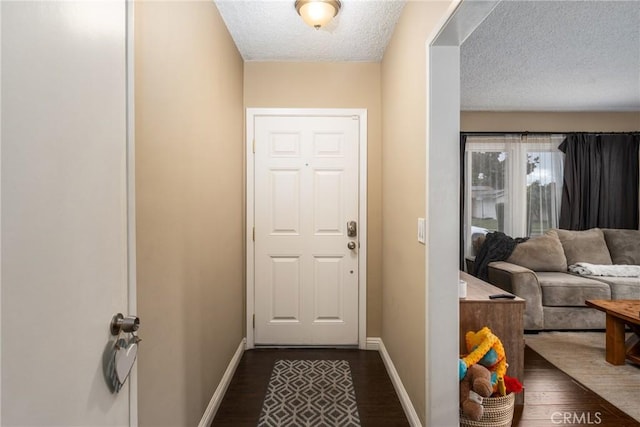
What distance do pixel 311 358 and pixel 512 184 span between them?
141 inches

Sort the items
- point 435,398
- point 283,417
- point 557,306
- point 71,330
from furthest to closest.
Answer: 1. point 557,306
2. point 283,417
3. point 435,398
4. point 71,330

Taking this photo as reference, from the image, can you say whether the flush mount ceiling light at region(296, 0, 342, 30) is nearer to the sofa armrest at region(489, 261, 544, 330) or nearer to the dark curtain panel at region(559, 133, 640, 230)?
the sofa armrest at region(489, 261, 544, 330)

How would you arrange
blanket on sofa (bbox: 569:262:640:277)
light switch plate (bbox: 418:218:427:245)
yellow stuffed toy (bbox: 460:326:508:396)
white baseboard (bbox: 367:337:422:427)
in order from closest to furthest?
light switch plate (bbox: 418:218:427:245) < yellow stuffed toy (bbox: 460:326:508:396) < white baseboard (bbox: 367:337:422:427) < blanket on sofa (bbox: 569:262:640:277)

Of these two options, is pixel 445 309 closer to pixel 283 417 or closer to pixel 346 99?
pixel 283 417

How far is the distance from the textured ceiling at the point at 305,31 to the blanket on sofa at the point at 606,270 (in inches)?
121

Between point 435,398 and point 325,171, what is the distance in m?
1.89

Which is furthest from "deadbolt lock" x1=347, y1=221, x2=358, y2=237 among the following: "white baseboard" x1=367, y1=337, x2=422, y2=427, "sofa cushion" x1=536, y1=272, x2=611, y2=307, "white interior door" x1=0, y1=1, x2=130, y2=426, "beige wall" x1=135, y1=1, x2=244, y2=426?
"white interior door" x1=0, y1=1, x2=130, y2=426

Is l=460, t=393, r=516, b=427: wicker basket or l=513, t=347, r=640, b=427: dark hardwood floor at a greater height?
l=460, t=393, r=516, b=427: wicker basket

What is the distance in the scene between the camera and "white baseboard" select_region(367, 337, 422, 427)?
191 centimetres

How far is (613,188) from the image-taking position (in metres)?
4.60

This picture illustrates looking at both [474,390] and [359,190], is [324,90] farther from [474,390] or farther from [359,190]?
[474,390]

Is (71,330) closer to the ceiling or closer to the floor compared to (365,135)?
closer to the floor

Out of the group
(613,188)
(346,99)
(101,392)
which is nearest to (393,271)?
(346,99)

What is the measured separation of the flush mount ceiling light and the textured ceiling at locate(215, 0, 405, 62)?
0.27ft
